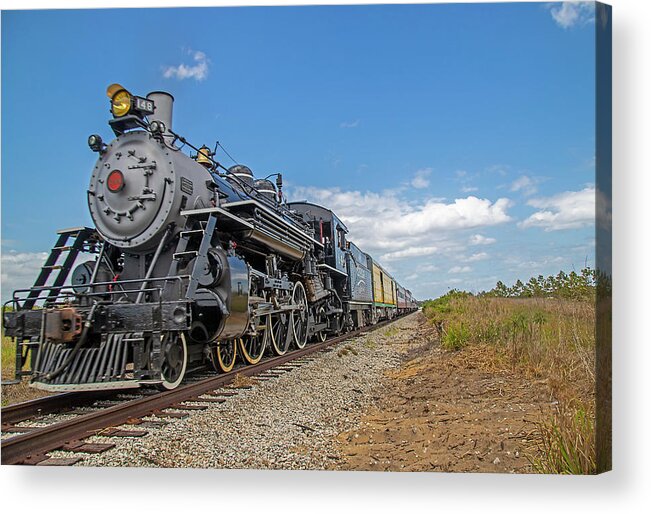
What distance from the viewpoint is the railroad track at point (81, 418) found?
11.3ft

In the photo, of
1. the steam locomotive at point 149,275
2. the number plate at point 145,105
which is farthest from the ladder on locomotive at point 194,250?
the number plate at point 145,105

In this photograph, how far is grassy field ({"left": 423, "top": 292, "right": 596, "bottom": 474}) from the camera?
3.11m

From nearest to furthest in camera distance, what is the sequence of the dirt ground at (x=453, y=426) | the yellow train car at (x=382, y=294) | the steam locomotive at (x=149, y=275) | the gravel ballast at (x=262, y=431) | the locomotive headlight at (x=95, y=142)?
1. the dirt ground at (x=453, y=426)
2. the gravel ballast at (x=262, y=431)
3. the steam locomotive at (x=149, y=275)
4. the locomotive headlight at (x=95, y=142)
5. the yellow train car at (x=382, y=294)

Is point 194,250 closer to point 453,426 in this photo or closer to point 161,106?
point 161,106

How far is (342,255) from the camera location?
508 inches

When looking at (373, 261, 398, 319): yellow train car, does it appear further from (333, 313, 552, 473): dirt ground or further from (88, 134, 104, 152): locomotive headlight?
(88, 134, 104, 152): locomotive headlight

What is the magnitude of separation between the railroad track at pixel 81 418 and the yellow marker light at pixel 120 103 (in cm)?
297

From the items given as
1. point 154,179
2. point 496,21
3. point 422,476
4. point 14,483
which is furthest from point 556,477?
point 154,179

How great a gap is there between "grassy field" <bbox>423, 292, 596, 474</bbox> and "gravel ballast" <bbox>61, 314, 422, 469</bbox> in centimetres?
143

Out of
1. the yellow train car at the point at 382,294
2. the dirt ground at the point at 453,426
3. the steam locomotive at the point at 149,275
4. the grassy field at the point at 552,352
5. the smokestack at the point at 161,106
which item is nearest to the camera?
the grassy field at the point at 552,352

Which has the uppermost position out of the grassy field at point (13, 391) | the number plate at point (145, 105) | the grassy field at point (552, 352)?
the number plate at point (145, 105)

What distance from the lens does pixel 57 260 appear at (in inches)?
235

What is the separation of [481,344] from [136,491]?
4.78 metres

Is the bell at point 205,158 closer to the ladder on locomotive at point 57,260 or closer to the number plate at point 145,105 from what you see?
the number plate at point 145,105
